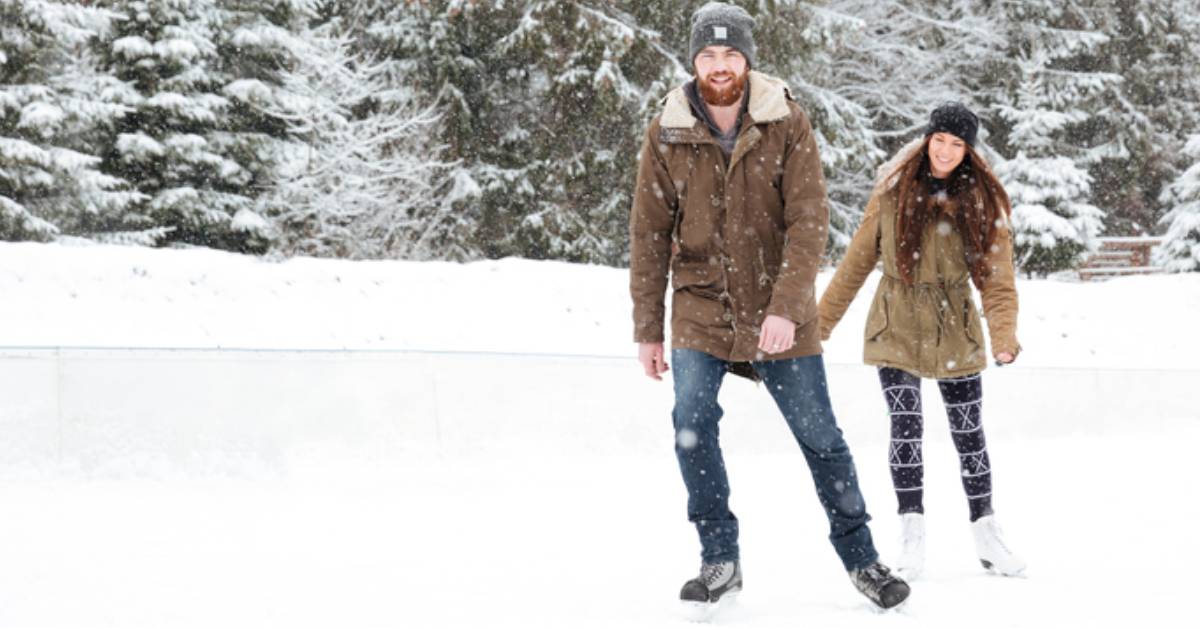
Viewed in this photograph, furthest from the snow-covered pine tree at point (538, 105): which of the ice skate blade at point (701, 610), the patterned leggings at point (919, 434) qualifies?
the ice skate blade at point (701, 610)

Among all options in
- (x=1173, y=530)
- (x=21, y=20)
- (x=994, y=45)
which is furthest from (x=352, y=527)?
(x=994, y=45)

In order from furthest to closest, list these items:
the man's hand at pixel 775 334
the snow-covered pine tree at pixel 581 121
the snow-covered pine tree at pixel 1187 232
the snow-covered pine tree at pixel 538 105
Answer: the snow-covered pine tree at pixel 1187 232
the snow-covered pine tree at pixel 538 105
the snow-covered pine tree at pixel 581 121
the man's hand at pixel 775 334

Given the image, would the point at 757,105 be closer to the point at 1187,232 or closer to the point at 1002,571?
the point at 1002,571

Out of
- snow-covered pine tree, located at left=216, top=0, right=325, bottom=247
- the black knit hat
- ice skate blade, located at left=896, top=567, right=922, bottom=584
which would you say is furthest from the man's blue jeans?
snow-covered pine tree, located at left=216, top=0, right=325, bottom=247

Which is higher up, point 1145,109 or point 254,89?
point 1145,109

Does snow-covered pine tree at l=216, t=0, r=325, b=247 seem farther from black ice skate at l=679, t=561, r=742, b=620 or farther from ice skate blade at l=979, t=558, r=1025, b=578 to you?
black ice skate at l=679, t=561, r=742, b=620

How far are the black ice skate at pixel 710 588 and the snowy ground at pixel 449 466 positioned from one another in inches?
3.2

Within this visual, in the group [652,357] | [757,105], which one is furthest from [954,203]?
[652,357]

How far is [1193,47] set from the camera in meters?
32.4

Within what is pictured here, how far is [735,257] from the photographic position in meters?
4.23

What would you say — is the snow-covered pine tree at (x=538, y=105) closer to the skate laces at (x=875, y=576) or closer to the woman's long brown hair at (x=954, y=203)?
the woman's long brown hair at (x=954, y=203)

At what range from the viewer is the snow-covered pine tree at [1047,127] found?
23.2m

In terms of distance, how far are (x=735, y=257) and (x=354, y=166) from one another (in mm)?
15355

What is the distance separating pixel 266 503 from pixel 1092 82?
23444 mm
